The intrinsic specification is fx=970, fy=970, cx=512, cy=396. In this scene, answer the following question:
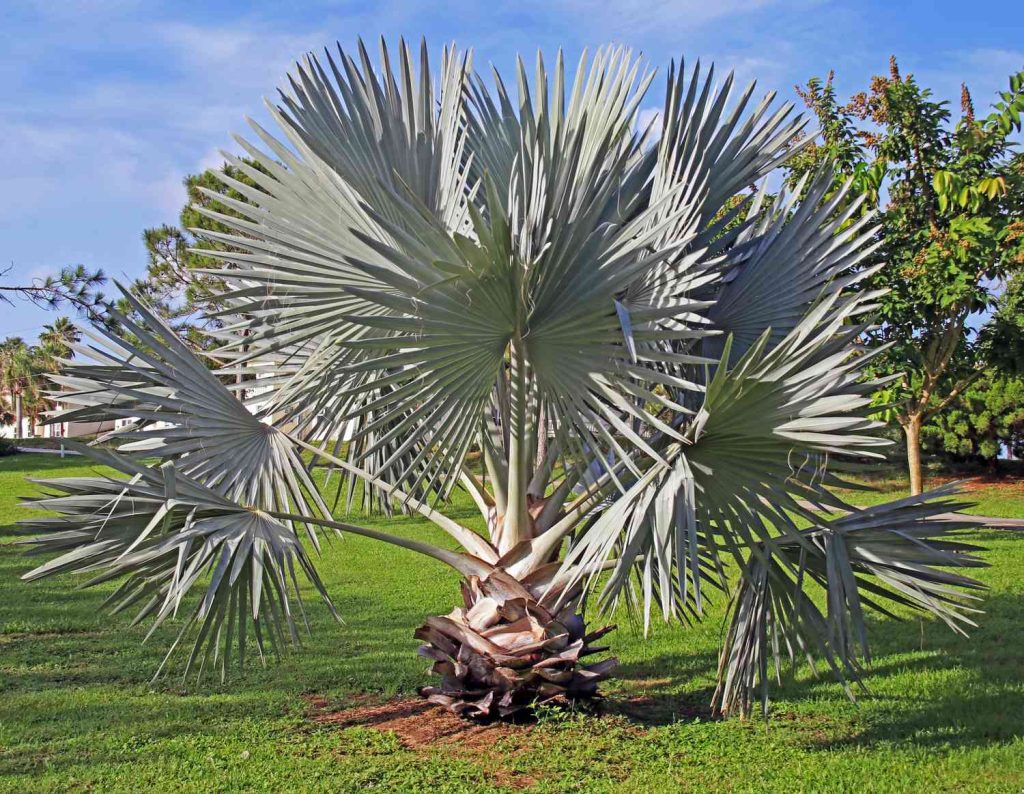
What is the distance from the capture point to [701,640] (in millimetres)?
9078

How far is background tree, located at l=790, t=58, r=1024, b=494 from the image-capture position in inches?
500

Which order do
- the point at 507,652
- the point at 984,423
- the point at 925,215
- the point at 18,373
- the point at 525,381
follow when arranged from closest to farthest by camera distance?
1. the point at 525,381
2. the point at 507,652
3. the point at 925,215
4. the point at 984,423
5. the point at 18,373

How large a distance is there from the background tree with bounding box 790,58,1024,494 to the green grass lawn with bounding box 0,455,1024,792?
16.1 feet

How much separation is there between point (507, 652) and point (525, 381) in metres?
1.69

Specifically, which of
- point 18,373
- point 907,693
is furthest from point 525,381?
point 18,373

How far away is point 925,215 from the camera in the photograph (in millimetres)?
14219

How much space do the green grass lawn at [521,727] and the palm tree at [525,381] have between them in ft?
1.69

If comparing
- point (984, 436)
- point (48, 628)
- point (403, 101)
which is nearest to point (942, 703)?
point (403, 101)

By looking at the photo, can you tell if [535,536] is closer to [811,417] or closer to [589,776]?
[589,776]

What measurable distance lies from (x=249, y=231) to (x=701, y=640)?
19.4 ft

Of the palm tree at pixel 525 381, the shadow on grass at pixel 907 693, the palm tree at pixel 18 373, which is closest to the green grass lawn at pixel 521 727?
the shadow on grass at pixel 907 693

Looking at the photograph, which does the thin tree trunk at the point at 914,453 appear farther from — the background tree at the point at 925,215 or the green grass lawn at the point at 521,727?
the green grass lawn at the point at 521,727

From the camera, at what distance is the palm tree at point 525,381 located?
4578 millimetres

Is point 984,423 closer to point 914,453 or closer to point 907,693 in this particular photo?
point 914,453
